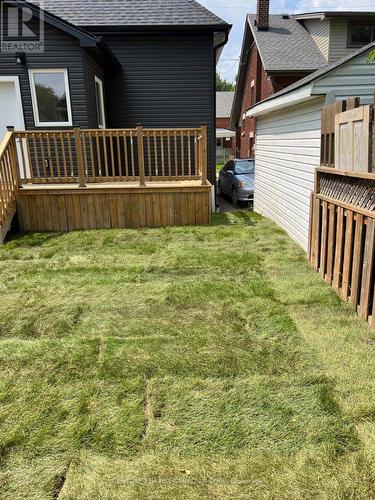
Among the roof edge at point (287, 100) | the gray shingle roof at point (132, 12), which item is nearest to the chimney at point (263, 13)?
the gray shingle roof at point (132, 12)

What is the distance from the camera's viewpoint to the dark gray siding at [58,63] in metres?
7.83

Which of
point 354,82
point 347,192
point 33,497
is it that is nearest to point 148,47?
point 354,82

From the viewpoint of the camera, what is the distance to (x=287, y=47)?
15.7 meters

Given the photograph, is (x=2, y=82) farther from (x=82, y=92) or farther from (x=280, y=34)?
(x=280, y=34)

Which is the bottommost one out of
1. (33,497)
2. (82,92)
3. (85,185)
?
(33,497)

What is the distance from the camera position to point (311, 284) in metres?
4.15

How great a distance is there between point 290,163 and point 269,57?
34.5 ft

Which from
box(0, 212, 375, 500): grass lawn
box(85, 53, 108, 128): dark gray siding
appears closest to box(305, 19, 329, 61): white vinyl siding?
box(85, 53, 108, 128): dark gray siding

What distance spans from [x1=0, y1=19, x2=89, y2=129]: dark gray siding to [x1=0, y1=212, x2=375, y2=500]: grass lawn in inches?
197

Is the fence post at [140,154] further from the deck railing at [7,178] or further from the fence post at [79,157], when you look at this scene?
the deck railing at [7,178]

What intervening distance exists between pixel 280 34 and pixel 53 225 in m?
Result: 14.6

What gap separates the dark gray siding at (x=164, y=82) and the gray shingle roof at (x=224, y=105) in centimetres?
2819

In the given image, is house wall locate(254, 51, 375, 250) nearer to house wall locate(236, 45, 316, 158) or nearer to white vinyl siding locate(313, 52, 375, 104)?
→ white vinyl siding locate(313, 52, 375, 104)

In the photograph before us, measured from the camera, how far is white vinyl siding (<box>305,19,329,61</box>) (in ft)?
48.7
